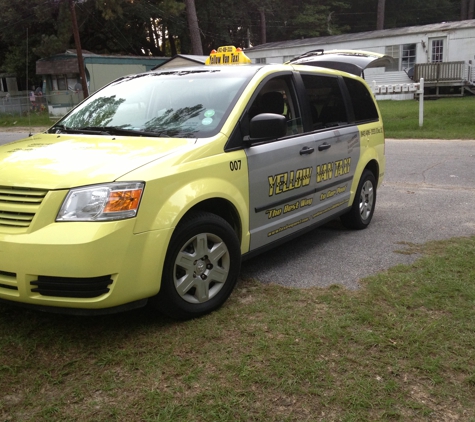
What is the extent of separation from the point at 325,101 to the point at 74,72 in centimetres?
3168

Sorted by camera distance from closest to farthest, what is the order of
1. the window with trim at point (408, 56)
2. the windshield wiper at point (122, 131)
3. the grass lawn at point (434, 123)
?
the windshield wiper at point (122, 131)
the grass lawn at point (434, 123)
the window with trim at point (408, 56)

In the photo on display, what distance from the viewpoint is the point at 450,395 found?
264 cm

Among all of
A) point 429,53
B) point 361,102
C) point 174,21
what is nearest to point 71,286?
point 361,102

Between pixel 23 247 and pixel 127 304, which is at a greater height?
pixel 23 247

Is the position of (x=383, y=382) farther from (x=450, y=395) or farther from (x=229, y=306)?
(x=229, y=306)

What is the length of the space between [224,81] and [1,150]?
177 centimetres

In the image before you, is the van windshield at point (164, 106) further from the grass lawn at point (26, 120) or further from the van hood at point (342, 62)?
the grass lawn at point (26, 120)

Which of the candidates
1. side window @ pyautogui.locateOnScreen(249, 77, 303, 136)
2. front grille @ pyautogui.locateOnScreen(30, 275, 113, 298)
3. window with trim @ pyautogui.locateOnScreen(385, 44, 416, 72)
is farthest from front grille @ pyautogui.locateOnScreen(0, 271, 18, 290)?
window with trim @ pyautogui.locateOnScreen(385, 44, 416, 72)

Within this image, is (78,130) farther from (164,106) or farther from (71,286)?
(71,286)

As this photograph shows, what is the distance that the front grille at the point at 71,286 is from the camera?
9.59ft

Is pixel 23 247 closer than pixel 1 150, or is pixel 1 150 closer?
pixel 23 247

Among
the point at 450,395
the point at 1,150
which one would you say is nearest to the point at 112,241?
the point at 1,150

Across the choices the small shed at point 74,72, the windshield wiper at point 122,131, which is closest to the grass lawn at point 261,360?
the windshield wiper at point 122,131

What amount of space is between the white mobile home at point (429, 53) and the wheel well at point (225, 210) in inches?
972
